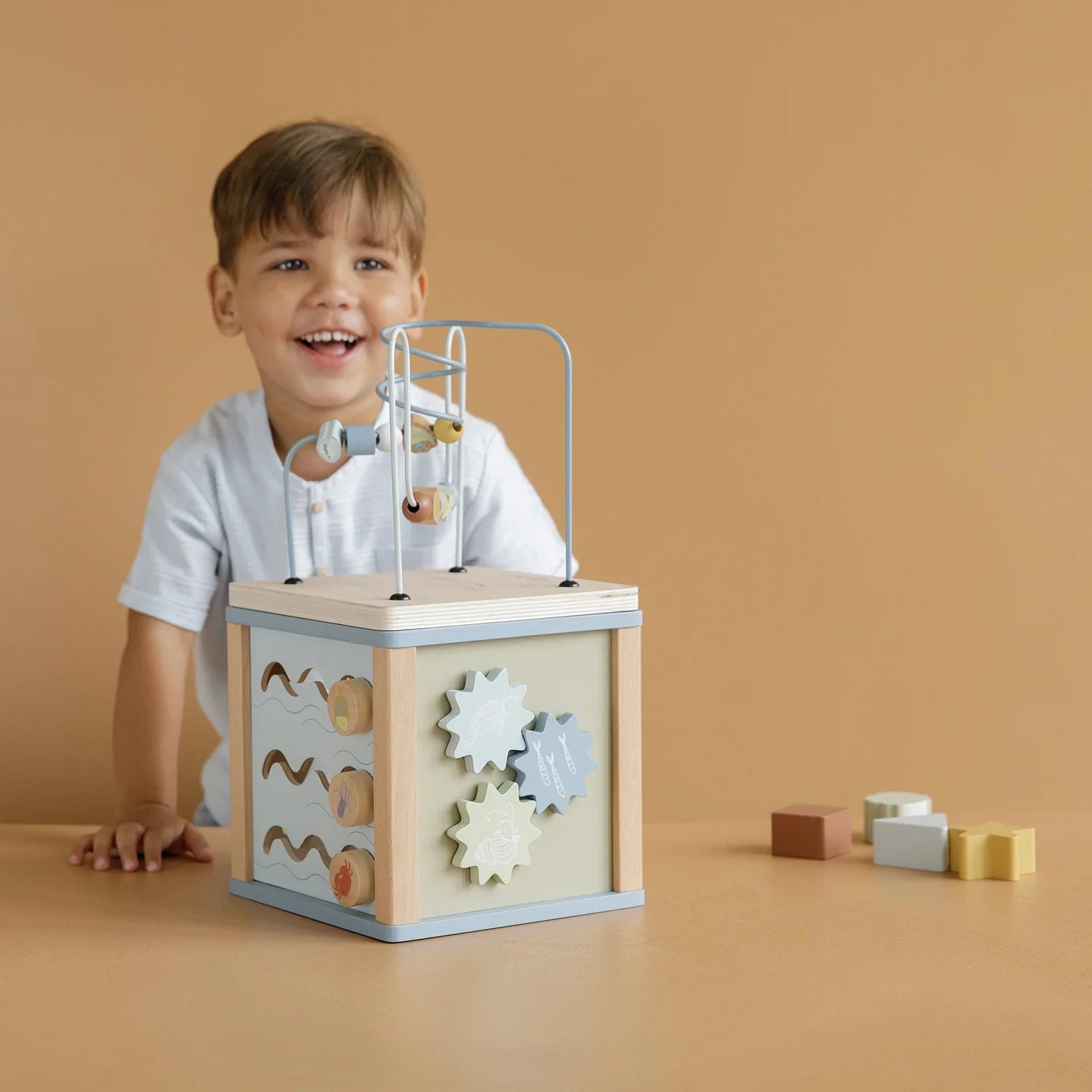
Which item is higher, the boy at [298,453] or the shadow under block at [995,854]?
the boy at [298,453]

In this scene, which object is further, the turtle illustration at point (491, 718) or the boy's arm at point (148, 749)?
the boy's arm at point (148, 749)

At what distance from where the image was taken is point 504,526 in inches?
47.4

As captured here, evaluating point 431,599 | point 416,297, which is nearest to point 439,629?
point 431,599

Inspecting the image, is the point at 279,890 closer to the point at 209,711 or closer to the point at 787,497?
the point at 209,711

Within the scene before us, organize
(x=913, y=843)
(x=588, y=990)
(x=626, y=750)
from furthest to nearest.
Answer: (x=913, y=843) → (x=626, y=750) → (x=588, y=990)

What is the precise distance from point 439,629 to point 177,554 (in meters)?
0.48

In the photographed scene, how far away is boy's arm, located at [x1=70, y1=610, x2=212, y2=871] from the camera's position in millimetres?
970

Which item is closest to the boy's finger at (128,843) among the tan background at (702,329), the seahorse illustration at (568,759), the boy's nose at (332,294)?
the seahorse illustration at (568,759)

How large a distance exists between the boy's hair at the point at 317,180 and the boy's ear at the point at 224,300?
42mm

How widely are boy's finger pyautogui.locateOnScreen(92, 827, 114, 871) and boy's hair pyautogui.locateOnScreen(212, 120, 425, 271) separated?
0.47m

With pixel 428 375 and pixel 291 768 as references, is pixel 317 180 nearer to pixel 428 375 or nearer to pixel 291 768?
pixel 428 375

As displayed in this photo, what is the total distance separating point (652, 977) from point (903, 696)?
97cm

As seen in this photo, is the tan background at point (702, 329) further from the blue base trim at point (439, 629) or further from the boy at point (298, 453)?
the blue base trim at point (439, 629)

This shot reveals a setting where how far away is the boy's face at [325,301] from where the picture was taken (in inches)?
45.6
